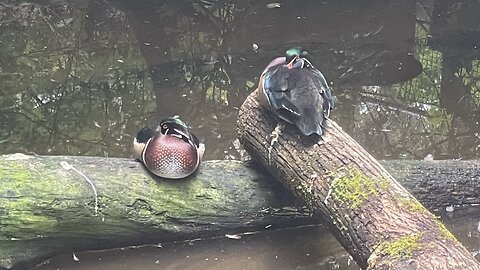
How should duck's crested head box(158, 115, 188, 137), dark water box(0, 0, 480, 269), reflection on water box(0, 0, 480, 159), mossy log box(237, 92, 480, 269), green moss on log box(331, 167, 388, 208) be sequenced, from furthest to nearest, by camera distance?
reflection on water box(0, 0, 480, 159)
dark water box(0, 0, 480, 269)
duck's crested head box(158, 115, 188, 137)
green moss on log box(331, 167, 388, 208)
mossy log box(237, 92, 480, 269)

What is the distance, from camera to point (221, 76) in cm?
607

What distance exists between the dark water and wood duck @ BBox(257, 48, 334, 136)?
0.66m

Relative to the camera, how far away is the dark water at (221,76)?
14.8 ft

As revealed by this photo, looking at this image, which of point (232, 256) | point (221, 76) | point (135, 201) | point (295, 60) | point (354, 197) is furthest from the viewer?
point (221, 76)

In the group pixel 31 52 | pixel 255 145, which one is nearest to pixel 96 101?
pixel 31 52

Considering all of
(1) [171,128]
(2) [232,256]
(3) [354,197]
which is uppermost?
(1) [171,128]

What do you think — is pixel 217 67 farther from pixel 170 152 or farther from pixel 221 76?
pixel 170 152

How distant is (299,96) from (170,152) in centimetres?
71

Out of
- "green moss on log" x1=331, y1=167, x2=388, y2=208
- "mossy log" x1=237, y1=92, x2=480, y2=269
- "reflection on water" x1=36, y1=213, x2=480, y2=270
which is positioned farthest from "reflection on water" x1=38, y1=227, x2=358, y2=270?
"green moss on log" x1=331, y1=167, x2=388, y2=208

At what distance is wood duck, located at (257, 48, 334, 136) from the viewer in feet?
10.6

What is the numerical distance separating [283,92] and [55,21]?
5355mm

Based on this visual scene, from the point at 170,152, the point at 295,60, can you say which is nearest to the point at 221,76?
the point at 295,60

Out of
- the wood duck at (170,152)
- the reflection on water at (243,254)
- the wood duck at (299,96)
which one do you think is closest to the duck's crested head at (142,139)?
the wood duck at (170,152)

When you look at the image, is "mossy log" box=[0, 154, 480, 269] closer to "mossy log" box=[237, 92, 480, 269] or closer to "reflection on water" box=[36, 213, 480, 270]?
"reflection on water" box=[36, 213, 480, 270]
